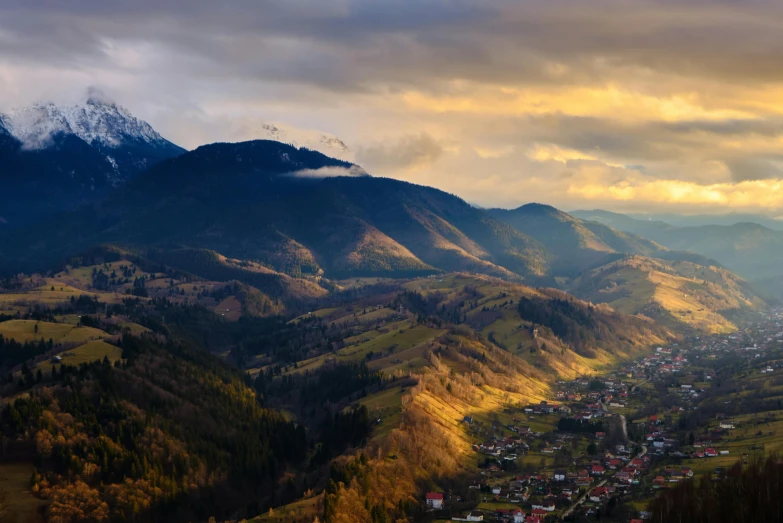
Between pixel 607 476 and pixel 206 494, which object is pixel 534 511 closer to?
pixel 607 476

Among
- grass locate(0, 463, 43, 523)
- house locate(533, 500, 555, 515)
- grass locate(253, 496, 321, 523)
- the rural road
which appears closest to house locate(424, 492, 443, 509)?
house locate(533, 500, 555, 515)

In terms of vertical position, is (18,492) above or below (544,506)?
above

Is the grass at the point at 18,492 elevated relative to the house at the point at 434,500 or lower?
elevated

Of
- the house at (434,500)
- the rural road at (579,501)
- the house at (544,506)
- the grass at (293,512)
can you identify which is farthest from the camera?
the house at (434,500)

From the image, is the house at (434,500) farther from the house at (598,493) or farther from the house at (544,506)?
the house at (598,493)

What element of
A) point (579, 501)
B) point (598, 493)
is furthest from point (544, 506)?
point (598, 493)

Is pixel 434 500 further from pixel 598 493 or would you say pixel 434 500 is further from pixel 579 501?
pixel 598 493

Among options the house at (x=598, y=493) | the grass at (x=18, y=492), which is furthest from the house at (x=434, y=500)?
the grass at (x=18, y=492)
